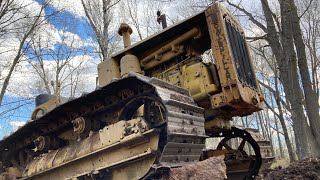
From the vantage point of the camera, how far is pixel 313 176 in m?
5.02

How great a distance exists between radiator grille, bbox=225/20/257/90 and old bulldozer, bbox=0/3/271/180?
0.06 ft

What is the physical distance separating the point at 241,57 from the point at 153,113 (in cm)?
185

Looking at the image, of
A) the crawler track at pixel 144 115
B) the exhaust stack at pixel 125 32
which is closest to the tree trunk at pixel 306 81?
the exhaust stack at pixel 125 32

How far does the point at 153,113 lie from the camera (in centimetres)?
469

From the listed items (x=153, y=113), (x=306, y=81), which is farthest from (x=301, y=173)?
(x=306, y=81)

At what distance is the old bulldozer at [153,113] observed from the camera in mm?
4234

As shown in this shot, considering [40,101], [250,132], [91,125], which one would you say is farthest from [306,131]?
[40,101]

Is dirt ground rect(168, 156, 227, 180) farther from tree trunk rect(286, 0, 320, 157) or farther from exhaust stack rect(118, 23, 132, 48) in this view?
tree trunk rect(286, 0, 320, 157)

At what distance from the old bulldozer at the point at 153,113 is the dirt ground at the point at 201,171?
10 centimetres

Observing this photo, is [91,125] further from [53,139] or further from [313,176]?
[313,176]

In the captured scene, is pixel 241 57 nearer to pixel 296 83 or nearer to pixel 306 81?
pixel 296 83

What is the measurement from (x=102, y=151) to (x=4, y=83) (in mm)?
9456

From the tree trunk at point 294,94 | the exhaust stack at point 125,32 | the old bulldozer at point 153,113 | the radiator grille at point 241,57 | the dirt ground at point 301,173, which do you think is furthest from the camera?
the tree trunk at point 294,94

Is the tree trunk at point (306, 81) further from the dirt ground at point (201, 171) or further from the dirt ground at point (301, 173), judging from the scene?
the dirt ground at point (201, 171)
